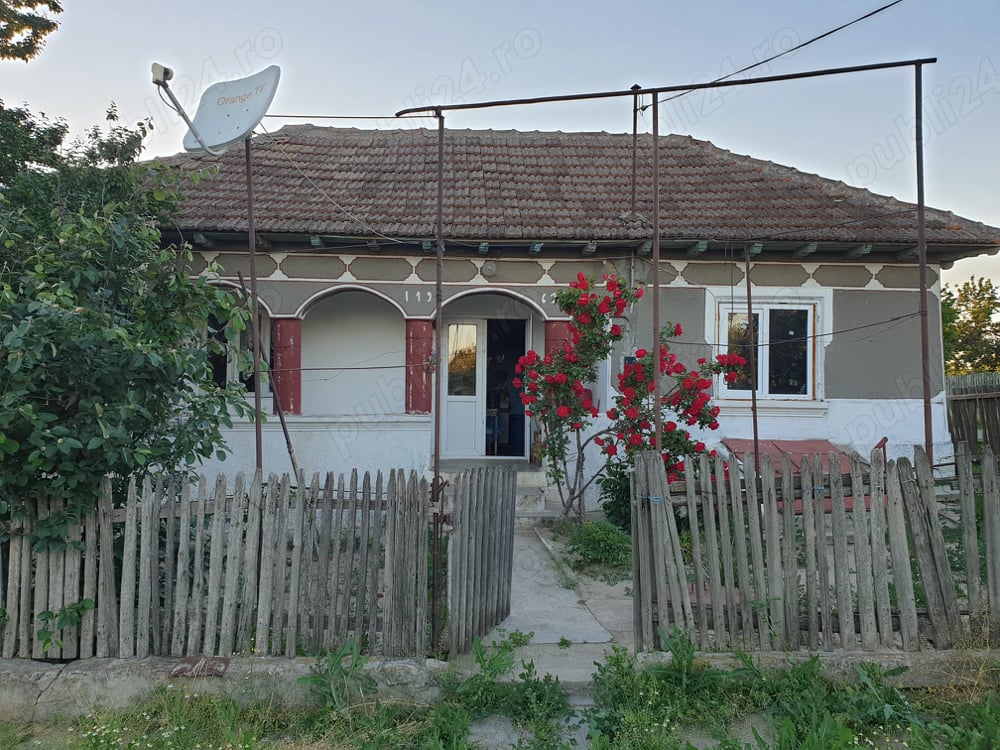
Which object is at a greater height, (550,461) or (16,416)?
(16,416)

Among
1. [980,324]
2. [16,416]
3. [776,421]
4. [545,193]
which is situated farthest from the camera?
[980,324]

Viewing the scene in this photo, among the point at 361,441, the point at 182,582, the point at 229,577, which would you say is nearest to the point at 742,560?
the point at 229,577

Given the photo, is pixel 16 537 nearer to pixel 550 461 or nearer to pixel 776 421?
pixel 550 461

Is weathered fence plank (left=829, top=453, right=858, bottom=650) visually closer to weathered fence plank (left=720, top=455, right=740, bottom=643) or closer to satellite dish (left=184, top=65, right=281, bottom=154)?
weathered fence plank (left=720, top=455, right=740, bottom=643)

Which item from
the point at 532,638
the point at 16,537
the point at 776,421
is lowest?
the point at 532,638

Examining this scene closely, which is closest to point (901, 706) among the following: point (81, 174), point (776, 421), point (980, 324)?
point (776, 421)

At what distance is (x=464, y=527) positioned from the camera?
13.1 feet

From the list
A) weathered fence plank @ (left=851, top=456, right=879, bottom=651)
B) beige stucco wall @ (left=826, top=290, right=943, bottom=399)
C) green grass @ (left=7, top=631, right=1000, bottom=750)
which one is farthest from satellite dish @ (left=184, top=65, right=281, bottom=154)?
beige stucco wall @ (left=826, top=290, right=943, bottom=399)

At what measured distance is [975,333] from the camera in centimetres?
3188

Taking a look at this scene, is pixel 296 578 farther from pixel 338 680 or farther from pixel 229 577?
pixel 338 680

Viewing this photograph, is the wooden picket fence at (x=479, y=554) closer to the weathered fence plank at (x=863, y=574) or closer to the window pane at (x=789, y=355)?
the weathered fence plank at (x=863, y=574)

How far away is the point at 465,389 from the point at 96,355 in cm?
669

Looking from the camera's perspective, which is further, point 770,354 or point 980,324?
point 980,324

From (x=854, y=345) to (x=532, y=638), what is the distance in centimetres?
669
